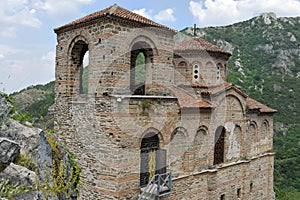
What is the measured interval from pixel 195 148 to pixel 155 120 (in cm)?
278

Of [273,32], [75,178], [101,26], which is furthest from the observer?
[273,32]

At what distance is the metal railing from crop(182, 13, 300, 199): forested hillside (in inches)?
847

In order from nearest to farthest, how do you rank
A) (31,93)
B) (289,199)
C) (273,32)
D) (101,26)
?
(101,26) → (289,199) → (31,93) → (273,32)

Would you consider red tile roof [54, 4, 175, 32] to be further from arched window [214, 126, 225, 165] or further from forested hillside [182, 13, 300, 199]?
forested hillside [182, 13, 300, 199]

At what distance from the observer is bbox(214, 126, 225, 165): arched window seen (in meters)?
13.5

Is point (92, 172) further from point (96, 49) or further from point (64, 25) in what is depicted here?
point (64, 25)

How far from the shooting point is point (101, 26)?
31.8 feet

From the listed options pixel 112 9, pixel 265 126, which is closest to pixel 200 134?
pixel 112 9

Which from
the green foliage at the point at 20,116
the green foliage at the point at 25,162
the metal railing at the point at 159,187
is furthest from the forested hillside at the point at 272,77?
the metal railing at the point at 159,187

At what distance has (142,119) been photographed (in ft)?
33.2

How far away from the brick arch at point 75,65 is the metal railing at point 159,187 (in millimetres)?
4857

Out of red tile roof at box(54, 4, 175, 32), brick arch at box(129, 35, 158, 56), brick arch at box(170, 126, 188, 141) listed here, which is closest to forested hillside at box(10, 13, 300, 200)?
red tile roof at box(54, 4, 175, 32)

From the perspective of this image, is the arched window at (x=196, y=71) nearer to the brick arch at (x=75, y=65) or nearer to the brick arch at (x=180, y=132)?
the brick arch at (x=180, y=132)

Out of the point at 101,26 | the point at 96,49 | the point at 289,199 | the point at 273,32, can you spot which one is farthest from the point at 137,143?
the point at 273,32
